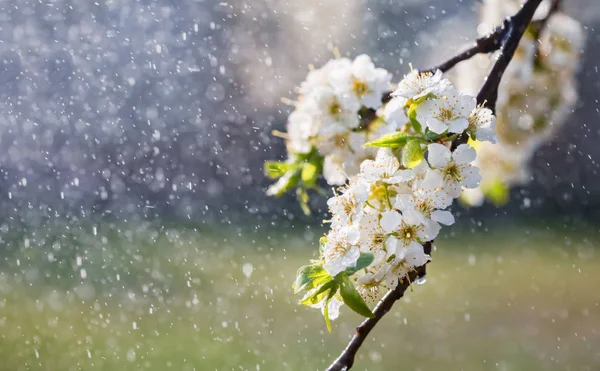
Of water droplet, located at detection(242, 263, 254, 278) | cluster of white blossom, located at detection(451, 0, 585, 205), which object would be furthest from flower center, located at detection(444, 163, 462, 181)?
water droplet, located at detection(242, 263, 254, 278)

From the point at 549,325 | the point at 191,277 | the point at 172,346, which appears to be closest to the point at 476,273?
the point at 549,325

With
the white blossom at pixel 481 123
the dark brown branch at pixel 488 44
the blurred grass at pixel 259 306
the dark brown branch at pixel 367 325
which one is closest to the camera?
the dark brown branch at pixel 367 325

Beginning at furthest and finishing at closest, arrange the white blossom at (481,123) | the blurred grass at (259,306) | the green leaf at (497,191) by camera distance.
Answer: the blurred grass at (259,306)
the green leaf at (497,191)
the white blossom at (481,123)

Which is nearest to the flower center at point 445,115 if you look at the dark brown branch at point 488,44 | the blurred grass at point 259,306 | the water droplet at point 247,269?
the dark brown branch at point 488,44

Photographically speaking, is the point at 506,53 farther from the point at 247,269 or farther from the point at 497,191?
the point at 247,269

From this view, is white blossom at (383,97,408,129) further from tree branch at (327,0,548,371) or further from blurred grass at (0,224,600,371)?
blurred grass at (0,224,600,371)

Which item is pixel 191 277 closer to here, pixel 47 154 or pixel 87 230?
→ pixel 87 230

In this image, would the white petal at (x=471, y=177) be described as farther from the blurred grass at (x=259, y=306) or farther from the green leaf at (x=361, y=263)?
the blurred grass at (x=259, y=306)
